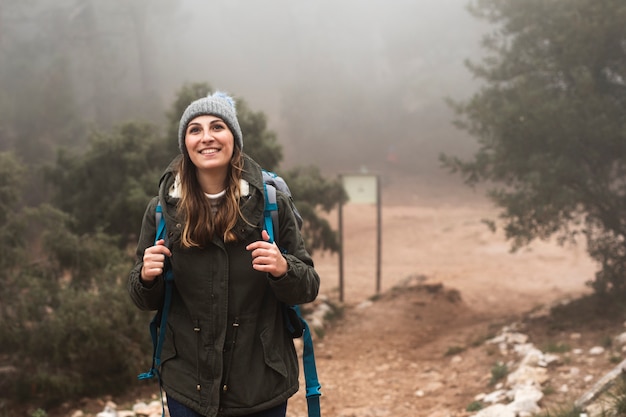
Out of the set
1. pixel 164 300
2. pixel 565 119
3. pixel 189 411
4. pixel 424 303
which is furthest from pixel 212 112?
pixel 424 303

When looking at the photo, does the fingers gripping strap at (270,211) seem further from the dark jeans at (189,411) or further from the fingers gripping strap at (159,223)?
the dark jeans at (189,411)

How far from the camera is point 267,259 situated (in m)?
2.00

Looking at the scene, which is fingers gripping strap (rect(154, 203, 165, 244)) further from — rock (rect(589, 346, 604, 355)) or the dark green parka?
rock (rect(589, 346, 604, 355))

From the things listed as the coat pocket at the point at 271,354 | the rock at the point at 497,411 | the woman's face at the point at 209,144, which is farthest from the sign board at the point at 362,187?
the coat pocket at the point at 271,354

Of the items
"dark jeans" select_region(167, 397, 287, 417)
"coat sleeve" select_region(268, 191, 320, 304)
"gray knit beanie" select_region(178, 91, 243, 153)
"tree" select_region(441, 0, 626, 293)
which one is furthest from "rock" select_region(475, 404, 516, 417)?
"tree" select_region(441, 0, 626, 293)

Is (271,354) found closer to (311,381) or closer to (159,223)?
(311,381)

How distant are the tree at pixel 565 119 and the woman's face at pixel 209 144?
6604mm

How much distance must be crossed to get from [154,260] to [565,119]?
7.21 meters

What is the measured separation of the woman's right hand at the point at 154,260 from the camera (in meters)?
2.08

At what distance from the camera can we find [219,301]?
7.00ft

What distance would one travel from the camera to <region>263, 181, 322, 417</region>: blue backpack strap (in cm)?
220

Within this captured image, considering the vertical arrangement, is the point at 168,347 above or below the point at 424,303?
above

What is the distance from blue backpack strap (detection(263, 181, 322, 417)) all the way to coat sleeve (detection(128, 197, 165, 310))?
39 cm

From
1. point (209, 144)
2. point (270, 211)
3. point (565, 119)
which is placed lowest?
point (270, 211)
